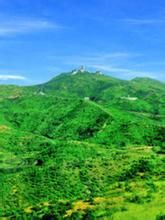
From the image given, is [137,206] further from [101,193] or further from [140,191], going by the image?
[101,193]

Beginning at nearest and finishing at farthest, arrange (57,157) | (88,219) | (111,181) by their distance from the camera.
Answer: (88,219), (111,181), (57,157)

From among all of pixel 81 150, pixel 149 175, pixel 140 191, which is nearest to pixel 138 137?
pixel 81 150

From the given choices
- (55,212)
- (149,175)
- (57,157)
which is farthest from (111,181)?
(57,157)

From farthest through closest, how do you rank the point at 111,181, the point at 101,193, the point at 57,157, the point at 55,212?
the point at 57,157
the point at 111,181
the point at 101,193
the point at 55,212

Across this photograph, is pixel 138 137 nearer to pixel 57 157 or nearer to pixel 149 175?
pixel 57 157

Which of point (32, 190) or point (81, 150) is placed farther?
point (81, 150)

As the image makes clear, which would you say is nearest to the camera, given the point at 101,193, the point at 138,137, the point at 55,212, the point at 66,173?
the point at 55,212

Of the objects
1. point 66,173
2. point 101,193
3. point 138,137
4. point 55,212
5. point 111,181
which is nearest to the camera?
point 55,212

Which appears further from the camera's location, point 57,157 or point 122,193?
point 57,157

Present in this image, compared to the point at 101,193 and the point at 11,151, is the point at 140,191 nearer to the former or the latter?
the point at 101,193
